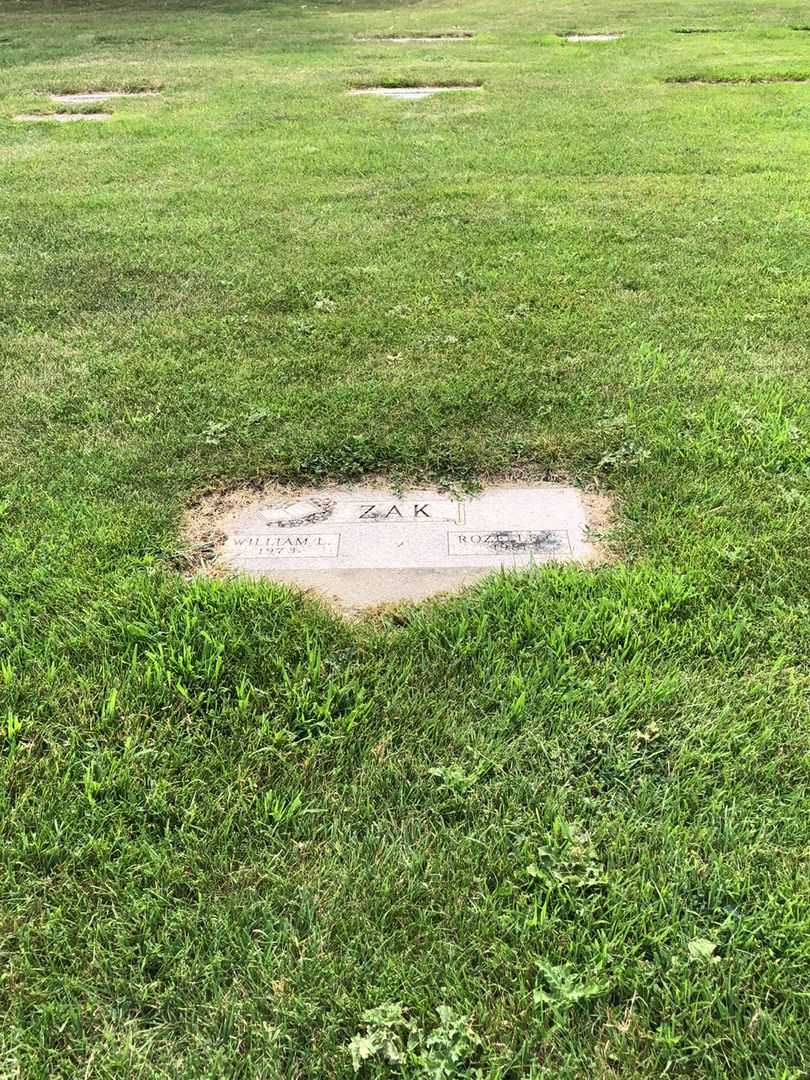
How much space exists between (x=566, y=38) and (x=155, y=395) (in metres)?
16.2

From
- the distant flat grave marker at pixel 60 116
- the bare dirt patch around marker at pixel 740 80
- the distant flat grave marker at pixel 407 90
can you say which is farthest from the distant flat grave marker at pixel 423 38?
the distant flat grave marker at pixel 60 116

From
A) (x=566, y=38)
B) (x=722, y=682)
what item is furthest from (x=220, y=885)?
(x=566, y=38)

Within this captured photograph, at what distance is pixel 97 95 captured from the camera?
11.2 m

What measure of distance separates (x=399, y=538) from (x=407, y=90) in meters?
10.6

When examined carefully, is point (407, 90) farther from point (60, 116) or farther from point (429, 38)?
point (429, 38)

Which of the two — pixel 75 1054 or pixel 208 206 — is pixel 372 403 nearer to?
pixel 75 1054

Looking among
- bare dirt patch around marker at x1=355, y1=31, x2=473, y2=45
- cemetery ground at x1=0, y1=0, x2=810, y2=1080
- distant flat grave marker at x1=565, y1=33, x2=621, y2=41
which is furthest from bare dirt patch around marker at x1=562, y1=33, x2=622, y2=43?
cemetery ground at x1=0, y1=0, x2=810, y2=1080

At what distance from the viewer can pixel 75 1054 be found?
1.50 metres

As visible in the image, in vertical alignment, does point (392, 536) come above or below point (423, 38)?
below

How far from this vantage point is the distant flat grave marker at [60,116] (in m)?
9.63

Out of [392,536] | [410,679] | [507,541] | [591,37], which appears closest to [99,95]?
[591,37]

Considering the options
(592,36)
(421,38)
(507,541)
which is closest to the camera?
(507,541)

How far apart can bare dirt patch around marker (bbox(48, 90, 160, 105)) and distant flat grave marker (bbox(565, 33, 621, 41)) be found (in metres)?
9.13

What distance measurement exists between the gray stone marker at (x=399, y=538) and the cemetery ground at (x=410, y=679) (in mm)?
146
